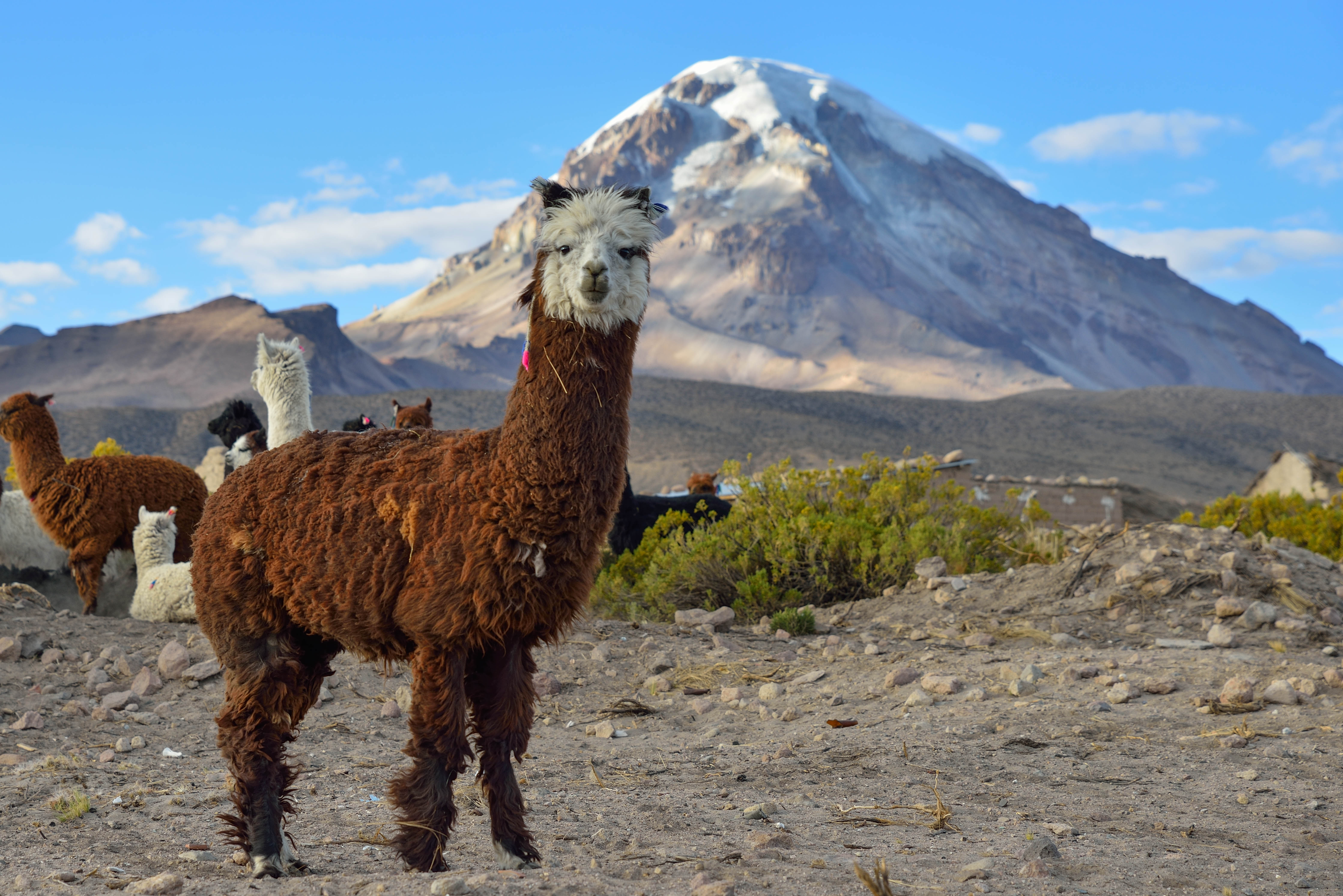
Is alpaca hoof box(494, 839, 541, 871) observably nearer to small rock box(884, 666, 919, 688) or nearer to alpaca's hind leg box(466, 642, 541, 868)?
alpaca's hind leg box(466, 642, 541, 868)

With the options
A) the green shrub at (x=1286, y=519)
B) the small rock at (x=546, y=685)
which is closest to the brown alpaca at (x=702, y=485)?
the green shrub at (x=1286, y=519)

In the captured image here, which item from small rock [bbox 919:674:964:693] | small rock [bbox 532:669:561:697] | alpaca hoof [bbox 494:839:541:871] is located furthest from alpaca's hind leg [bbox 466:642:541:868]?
small rock [bbox 919:674:964:693]

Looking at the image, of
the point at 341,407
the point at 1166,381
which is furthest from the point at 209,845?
the point at 1166,381

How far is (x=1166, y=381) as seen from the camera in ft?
621

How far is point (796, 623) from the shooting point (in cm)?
906

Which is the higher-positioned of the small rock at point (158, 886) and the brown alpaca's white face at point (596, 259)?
the brown alpaca's white face at point (596, 259)

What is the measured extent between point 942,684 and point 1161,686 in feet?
4.53

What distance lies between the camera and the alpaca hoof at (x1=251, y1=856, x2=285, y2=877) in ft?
13.9

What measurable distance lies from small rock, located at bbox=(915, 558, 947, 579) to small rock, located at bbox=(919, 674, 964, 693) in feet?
9.42

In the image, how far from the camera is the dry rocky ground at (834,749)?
426 centimetres

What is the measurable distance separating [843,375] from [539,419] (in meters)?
152

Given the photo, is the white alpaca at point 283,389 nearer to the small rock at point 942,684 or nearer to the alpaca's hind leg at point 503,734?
the alpaca's hind leg at point 503,734

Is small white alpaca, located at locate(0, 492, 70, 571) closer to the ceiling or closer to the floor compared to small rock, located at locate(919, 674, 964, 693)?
closer to the ceiling

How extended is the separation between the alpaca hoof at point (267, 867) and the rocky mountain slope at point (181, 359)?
112235 millimetres
